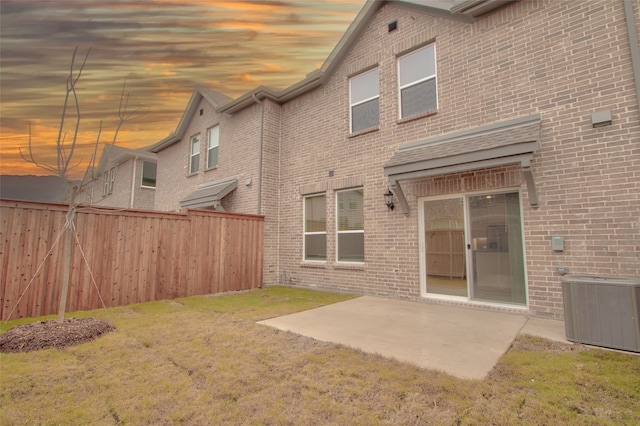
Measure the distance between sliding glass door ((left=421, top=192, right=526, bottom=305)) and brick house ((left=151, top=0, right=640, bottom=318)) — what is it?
1.1 inches

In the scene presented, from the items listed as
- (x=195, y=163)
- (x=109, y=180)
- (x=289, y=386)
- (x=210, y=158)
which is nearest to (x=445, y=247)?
(x=289, y=386)

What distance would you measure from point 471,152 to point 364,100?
156 inches

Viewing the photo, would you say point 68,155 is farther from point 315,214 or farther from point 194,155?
point 194,155

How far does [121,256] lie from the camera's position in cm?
682

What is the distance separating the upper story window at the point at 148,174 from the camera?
20.7 meters

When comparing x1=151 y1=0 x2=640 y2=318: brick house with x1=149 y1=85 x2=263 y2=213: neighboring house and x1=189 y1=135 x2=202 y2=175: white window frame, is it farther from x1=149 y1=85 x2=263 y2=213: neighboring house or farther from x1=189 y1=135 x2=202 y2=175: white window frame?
x1=189 y1=135 x2=202 y2=175: white window frame

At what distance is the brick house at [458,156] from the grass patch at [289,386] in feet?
7.59

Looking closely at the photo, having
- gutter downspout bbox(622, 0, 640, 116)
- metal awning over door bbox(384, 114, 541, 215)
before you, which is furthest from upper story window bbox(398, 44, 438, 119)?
gutter downspout bbox(622, 0, 640, 116)

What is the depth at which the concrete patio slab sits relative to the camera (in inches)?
140

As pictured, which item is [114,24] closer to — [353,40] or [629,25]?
[353,40]

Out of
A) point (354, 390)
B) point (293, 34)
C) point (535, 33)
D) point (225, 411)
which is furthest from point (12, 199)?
point (535, 33)

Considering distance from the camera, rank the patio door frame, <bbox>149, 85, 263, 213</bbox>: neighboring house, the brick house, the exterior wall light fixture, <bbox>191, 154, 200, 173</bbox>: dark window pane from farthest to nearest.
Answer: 1. <bbox>191, 154, 200, 173</bbox>: dark window pane
2. <bbox>149, 85, 263, 213</bbox>: neighboring house
3. the exterior wall light fixture
4. the patio door frame
5. the brick house

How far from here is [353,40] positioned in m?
9.03

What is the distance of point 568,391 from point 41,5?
34.3 feet
